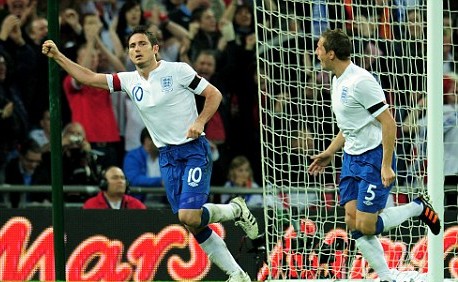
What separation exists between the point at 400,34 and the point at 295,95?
4.48 feet

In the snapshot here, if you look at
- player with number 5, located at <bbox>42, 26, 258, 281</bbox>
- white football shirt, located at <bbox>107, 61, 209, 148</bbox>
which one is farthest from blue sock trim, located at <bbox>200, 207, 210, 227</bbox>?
white football shirt, located at <bbox>107, 61, 209, 148</bbox>

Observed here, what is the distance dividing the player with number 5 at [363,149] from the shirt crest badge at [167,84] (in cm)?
117

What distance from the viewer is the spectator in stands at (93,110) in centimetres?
1287

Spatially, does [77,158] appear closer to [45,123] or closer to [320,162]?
[45,123]

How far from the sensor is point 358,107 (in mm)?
9430

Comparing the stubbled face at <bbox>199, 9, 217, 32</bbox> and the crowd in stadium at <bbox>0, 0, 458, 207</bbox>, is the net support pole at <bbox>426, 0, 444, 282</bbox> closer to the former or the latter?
the crowd in stadium at <bbox>0, 0, 458, 207</bbox>

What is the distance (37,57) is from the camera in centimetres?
1292

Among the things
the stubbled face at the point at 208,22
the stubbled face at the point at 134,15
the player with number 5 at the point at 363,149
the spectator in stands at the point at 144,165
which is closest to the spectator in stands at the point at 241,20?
the stubbled face at the point at 208,22

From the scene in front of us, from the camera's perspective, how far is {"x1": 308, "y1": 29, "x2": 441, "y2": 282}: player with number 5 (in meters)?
9.39

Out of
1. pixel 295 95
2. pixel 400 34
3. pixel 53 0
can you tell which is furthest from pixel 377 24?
pixel 53 0

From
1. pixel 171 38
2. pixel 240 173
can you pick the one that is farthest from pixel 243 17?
pixel 240 173

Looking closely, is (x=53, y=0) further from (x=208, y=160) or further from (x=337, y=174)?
(x=337, y=174)

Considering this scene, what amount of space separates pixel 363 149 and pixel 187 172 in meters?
1.35

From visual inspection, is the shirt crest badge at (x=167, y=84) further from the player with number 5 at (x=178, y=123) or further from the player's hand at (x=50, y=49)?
the player's hand at (x=50, y=49)
